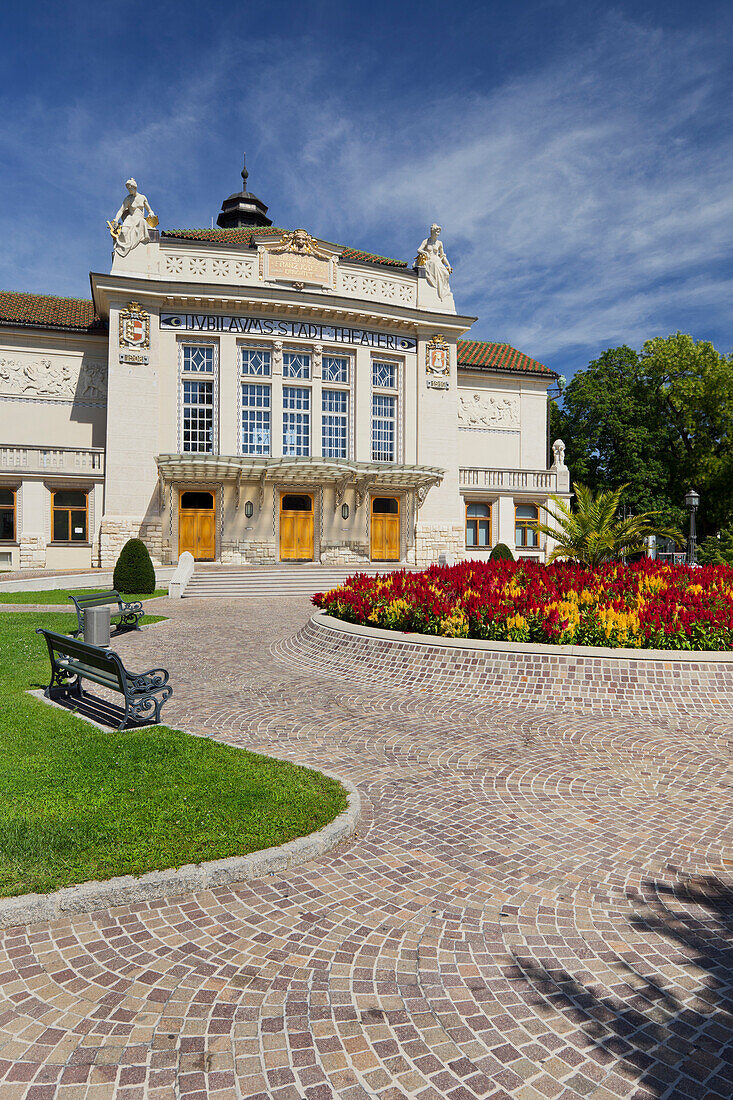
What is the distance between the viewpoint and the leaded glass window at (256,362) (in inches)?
1253

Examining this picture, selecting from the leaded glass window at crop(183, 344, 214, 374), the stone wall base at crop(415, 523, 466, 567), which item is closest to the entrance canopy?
the stone wall base at crop(415, 523, 466, 567)

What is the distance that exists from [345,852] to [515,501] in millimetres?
34379

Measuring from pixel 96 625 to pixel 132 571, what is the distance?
962 centimetres

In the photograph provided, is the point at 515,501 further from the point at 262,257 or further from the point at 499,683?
the point at 499,683

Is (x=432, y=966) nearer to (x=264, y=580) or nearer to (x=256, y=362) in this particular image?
(x=264, y=580)

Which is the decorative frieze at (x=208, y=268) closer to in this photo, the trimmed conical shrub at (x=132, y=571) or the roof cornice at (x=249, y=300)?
the roof cornice at (x=249, y=300)

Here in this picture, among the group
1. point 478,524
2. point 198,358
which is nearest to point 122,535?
point 198,358

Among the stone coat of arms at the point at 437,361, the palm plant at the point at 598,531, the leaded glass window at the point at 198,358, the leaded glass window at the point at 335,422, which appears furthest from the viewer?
the stone coat of arms at the point at 437,361

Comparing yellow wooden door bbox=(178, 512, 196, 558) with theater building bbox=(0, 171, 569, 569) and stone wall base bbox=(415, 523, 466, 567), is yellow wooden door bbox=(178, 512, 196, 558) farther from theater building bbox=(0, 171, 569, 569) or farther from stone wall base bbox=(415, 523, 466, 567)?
stone wall base bbox=(415, 523, 466, 567)

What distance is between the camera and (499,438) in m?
40.2

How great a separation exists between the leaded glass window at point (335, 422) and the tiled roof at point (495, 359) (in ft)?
32.0

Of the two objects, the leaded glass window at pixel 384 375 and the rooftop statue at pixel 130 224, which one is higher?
the rooftop statue at pixel 130 224

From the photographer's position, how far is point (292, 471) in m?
30.6

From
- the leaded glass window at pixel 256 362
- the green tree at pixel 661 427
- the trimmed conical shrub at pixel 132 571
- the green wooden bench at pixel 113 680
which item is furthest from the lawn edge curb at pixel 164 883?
the green tree at pixel 661 427
